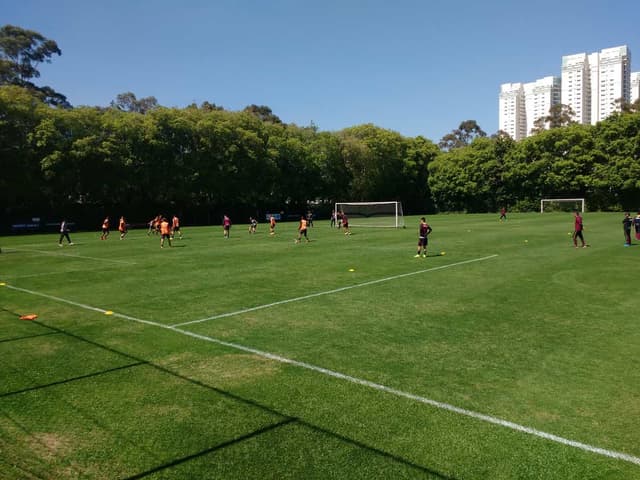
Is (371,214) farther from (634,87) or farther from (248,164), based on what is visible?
(634,87)

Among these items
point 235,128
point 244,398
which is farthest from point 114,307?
point 235,128

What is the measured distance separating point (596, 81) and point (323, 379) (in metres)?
211

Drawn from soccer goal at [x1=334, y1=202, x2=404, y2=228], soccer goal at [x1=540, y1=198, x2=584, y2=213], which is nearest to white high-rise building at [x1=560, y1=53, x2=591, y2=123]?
soccer goal at [x1=540, y1=198, x2=584, y2=213]

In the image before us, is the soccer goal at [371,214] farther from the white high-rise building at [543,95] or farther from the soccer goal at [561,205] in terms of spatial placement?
the white high-rise building at [543,95]

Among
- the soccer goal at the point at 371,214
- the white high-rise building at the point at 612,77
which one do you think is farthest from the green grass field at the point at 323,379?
the white high-rise building at the point at 612,77

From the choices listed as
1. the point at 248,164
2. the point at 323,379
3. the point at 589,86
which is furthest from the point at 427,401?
the point at 589,86

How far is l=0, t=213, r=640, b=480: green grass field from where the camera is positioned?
546 cm

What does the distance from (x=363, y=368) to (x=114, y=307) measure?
8.03 meters

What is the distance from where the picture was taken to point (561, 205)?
7475cm

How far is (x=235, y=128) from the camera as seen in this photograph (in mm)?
68938

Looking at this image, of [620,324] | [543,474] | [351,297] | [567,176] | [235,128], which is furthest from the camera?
[567,176]

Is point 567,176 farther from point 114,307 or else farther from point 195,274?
point 114,307

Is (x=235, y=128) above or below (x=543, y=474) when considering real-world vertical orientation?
above

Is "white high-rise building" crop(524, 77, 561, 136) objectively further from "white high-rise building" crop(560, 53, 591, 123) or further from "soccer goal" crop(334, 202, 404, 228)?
"soccer goal" crop(334, 202, 404, 228)
